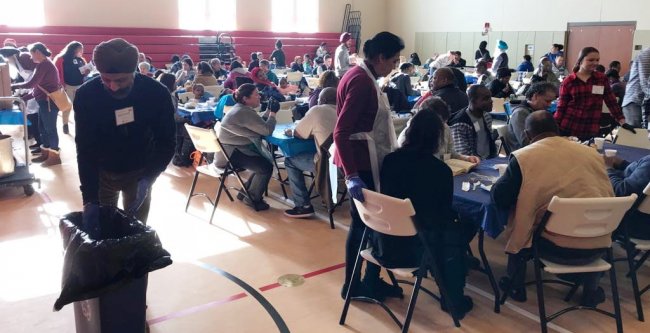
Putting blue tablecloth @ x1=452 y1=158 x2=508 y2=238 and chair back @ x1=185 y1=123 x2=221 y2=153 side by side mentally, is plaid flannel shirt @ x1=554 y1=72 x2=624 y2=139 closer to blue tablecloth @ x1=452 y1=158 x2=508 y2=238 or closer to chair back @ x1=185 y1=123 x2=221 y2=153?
blue tablecloth @ x1=452 y1=158 x2=508 y2=238

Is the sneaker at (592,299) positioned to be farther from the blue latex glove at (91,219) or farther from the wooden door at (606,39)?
the wooden door at (606,39)

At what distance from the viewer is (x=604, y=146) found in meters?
3.92

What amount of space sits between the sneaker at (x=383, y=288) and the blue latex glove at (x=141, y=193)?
1322 millimetres

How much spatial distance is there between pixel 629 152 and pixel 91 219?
3444 millimetres

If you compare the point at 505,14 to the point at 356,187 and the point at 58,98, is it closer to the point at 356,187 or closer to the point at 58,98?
the point at 58,98

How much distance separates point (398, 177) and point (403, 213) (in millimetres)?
252

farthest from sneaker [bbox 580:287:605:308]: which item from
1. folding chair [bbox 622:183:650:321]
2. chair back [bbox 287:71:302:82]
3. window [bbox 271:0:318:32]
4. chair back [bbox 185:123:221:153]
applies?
window [bbox 271:0:318:32]

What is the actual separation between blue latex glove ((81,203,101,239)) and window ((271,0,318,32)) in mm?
16281

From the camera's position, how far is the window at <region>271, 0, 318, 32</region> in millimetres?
17953

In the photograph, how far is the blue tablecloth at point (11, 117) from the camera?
5684mm

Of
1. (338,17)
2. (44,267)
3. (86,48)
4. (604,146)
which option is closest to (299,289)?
(44,267)

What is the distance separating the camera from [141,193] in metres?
2.65

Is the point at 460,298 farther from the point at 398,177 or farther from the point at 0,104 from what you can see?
the point at 0,104

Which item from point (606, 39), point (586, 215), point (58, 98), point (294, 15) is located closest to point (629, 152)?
point (586, 215)
